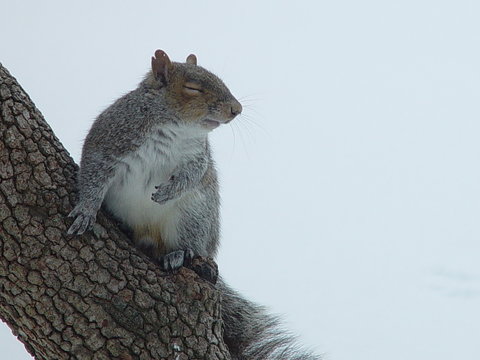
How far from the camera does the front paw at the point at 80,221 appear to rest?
1.98 meters

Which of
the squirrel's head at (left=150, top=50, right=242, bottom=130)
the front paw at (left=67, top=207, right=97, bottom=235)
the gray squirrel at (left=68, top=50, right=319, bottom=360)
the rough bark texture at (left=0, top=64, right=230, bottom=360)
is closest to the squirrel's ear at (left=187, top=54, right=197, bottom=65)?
the gray squirrel at (left=68, top=50, right=319, bottom=360)

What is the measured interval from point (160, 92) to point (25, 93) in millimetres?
532

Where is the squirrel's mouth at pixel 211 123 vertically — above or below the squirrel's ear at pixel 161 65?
below

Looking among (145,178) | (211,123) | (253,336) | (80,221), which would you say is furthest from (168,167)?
(253,336)

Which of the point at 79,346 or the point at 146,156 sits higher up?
the point at 146,156

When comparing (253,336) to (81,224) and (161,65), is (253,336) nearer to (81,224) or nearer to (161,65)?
(81,224)

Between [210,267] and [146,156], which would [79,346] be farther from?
[146,156]

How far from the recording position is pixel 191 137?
238 cm

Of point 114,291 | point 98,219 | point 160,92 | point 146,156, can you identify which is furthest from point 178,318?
point 160,92

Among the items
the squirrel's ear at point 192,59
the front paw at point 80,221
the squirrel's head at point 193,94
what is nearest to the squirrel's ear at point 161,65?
the squirrel's head at point 193,94

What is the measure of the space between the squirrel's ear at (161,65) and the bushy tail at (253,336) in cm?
Answer: 88

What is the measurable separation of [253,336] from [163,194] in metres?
0.71

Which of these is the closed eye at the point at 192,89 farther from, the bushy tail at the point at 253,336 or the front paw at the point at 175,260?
the bushy tail at the point at 253,336

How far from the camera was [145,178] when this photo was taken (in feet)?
7.68
